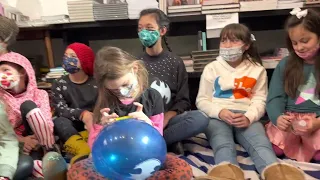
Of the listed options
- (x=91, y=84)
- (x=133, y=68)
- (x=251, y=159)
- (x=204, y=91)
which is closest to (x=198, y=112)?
(x=204, y=91)

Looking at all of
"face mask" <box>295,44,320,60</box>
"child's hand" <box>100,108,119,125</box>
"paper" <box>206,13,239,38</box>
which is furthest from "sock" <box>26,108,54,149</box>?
"face mask" <box>295,44,320,60</box>

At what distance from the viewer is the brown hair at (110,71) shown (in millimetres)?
1289

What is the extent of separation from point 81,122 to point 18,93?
35 cm

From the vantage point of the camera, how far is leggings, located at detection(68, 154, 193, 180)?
3.73ft

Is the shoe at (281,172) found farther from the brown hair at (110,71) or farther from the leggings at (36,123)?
the leggings at (36,123)

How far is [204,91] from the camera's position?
1.79 m

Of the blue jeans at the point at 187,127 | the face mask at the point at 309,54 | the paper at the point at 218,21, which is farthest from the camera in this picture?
the paper at the point at 218,21

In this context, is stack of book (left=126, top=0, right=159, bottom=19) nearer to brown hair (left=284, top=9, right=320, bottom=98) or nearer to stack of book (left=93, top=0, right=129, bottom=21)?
stack of book (left=93, top=0, right=129, bottom=21)

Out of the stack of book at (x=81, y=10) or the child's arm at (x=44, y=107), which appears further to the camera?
the stack of book at (x=81, y=10)

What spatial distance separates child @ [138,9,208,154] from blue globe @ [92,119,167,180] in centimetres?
56

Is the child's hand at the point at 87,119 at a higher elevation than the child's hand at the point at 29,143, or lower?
higher

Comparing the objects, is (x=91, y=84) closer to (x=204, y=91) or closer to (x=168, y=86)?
(x=168, y=86)

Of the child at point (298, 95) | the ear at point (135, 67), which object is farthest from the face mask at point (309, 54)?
the ear at point (135, 67)

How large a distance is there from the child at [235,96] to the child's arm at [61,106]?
2.04 ft
